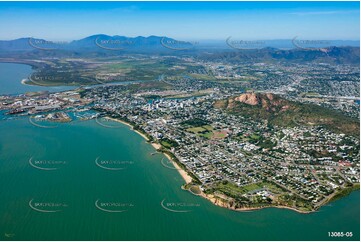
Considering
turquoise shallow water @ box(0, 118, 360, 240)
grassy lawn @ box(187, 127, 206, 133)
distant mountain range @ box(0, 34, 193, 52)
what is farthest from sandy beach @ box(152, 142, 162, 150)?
distant mountain range @ box(0, 34, 193, 52)

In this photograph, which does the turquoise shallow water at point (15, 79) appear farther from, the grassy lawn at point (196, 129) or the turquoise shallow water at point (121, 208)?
the grassy lawn at point (196, 129)

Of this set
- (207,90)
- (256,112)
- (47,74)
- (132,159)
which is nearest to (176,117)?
(256,112)

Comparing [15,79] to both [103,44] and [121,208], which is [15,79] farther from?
[103,44]

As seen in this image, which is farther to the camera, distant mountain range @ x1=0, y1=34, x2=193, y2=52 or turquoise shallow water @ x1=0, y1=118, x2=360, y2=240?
distant mountain range @ x1=0, y1=34, x2=193, y2=52

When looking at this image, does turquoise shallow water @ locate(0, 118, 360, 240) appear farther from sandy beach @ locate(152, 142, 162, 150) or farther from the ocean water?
sandy beach @ locate(152, 142, 162, 150)

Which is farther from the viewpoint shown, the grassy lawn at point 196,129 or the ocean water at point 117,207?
the grassy lawn at point 196,129

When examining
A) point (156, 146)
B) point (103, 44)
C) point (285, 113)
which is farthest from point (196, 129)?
point (103, 44)

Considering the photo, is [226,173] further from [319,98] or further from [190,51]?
[190,51]

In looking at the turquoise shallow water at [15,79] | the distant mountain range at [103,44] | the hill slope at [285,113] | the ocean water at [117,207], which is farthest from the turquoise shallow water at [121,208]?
the distant mountain range at [103,44]

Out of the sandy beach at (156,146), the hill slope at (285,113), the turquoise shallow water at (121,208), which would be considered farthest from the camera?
the hill slope at (285,113)
